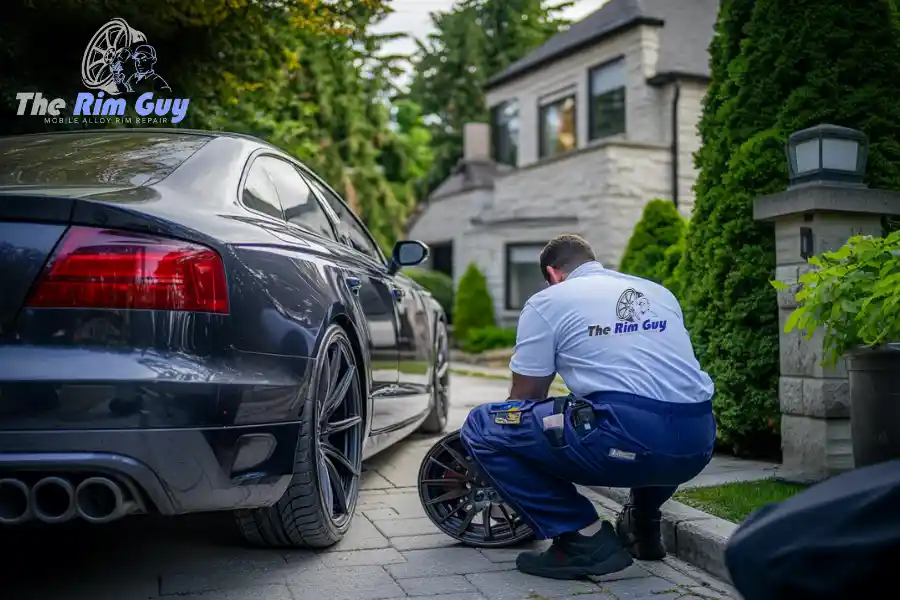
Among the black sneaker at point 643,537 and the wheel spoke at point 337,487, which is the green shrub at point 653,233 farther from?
the wheel spoke at point 337,487

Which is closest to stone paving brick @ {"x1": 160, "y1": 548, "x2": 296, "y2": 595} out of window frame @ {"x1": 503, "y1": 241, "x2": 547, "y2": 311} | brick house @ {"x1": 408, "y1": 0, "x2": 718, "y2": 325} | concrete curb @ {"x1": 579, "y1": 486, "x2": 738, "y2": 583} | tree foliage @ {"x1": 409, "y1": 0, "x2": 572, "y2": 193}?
concrete curb @ {"x1": 579, "y1": 486, "x2": 738, "y2": 583}

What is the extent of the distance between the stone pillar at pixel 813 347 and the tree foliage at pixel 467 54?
3291 centimetres

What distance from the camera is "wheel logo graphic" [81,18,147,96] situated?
748 centimetres

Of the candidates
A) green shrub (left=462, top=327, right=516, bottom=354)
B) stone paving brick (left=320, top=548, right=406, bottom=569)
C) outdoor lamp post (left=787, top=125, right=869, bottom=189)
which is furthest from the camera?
green shrub (left=462, top=327, right=516, bottom=354)

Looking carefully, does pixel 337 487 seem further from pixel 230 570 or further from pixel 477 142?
pixel 477 142

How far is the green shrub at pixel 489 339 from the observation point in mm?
17922

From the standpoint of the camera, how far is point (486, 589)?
11.4 ft

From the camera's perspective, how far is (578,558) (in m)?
3.64

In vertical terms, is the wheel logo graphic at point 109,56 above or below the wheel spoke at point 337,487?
above

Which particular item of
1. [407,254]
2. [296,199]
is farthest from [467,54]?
[296,199]

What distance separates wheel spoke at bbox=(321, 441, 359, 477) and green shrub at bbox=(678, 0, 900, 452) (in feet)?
8.74

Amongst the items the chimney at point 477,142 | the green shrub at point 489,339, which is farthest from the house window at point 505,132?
the green shrub at point 489,339

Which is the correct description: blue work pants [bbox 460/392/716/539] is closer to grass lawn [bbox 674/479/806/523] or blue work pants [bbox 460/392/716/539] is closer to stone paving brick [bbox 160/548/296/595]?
grass lawn [bbox 674/479/806/523]

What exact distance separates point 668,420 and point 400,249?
94.6 inches
